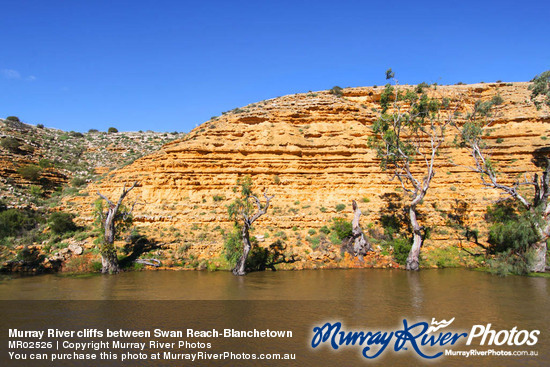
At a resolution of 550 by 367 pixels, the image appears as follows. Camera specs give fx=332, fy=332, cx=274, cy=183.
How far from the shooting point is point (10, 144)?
1292 inches

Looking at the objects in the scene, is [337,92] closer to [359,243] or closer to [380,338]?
[359,243]

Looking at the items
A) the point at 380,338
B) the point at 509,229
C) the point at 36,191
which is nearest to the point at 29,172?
the point at 36,191

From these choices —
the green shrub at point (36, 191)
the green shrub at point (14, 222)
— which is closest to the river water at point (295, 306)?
the green shrub at point (14, 222)

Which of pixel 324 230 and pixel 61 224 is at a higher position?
pixel 61 224

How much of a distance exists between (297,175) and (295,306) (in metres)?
16.1

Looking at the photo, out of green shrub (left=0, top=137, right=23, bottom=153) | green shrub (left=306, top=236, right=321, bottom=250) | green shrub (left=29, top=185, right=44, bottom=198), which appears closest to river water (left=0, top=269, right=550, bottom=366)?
green shrub (left=306, top=236, right=321, bottom=250)

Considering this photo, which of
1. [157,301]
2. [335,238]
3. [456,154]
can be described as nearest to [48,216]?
[157,301]

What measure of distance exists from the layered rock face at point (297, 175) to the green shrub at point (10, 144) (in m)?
13.7

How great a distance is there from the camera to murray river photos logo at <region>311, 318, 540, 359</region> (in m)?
7.82

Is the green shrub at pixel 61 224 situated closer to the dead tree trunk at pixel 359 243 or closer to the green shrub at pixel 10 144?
the green shrub at pixel 10 144

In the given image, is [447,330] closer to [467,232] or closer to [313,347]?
[313,347]

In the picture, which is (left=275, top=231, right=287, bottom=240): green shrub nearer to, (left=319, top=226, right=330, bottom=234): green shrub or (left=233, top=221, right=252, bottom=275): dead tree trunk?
(left=319, top=226, right=330, bottom=234): green shrub

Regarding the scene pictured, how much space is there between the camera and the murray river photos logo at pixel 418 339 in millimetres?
7824

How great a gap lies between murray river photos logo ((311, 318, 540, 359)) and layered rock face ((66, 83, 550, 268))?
10.7 meters
